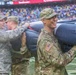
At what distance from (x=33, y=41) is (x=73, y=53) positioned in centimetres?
73

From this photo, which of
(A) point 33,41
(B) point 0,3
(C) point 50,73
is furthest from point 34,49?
(B) point 0,3

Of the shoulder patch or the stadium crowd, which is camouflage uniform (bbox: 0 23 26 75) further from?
→ the stadium crowd

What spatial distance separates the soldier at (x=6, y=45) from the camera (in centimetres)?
416

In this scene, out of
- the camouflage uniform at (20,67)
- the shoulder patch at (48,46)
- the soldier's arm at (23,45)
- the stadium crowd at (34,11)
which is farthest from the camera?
the stadium crowd at (34,11)

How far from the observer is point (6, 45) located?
4332 mm

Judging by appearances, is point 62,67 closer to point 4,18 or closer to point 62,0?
point 4,18

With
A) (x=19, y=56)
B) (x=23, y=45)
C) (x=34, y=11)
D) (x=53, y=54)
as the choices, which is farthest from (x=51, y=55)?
(x=34, y=11)

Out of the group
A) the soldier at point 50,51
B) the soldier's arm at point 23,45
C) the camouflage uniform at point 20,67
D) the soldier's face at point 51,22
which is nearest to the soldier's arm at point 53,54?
the soldier at point 50,51

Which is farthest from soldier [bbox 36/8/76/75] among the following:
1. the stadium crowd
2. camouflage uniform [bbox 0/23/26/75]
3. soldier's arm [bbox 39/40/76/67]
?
the stadium crowd

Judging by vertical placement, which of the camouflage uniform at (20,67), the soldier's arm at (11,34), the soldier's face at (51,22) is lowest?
the camouflage uniform at (20,67)

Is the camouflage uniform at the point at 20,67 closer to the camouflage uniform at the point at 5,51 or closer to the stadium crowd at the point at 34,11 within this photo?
the camouflage uniform at the point at 5,51

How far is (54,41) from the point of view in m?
3.41

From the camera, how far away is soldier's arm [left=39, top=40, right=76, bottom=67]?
130 inches

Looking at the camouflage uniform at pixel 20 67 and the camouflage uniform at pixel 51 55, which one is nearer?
the camouflage uniform at pixel 51 55
